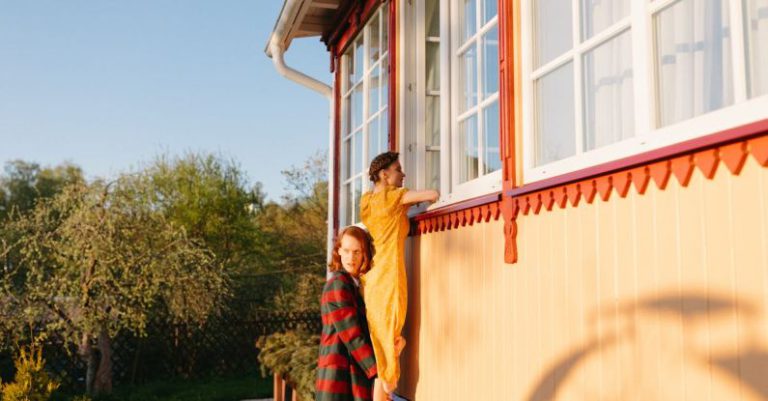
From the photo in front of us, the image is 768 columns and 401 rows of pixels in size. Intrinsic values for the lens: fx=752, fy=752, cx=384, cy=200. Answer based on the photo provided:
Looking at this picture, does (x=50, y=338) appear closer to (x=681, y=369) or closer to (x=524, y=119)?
(x=524, y=119)

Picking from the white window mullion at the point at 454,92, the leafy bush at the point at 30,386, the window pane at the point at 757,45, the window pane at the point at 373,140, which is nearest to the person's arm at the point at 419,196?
the white window mullion at the point at 454,92

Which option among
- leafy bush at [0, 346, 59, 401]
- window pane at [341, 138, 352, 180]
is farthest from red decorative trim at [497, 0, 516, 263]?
leafy bush at [0, 346, 59, 401]

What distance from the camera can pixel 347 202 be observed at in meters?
7.30

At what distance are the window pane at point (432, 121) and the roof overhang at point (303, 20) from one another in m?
2.37

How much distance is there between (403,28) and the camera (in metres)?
5.10

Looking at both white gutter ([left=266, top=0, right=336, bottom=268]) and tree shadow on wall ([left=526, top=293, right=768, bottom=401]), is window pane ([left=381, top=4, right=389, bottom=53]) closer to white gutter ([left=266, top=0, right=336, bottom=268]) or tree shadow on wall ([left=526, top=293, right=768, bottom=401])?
white gutter ([left=266, top=0, right=336, bottom=268])

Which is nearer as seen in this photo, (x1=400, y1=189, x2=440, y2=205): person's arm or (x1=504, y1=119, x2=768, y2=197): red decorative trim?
(x1=504, y1=119, x2=768, y2=197): red decorative trim

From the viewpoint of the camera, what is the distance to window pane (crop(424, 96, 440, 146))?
4.82m

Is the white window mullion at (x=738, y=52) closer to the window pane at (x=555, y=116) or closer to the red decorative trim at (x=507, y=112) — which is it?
the window pane at (x=555, y=116)

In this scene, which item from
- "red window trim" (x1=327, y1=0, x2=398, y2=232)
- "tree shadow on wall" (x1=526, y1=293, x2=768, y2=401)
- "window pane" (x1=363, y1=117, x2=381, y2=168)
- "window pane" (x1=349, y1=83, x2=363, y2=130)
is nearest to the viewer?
"tree shadow on wall" (x1=526, y1=293, x2=768, y2=401)

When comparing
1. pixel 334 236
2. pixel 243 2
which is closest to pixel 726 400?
pixel 334 236

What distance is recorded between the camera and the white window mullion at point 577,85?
110 inches

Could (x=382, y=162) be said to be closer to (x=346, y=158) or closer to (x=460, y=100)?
(x=460, y=100)

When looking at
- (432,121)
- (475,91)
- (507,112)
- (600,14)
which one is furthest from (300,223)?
(600,14)
